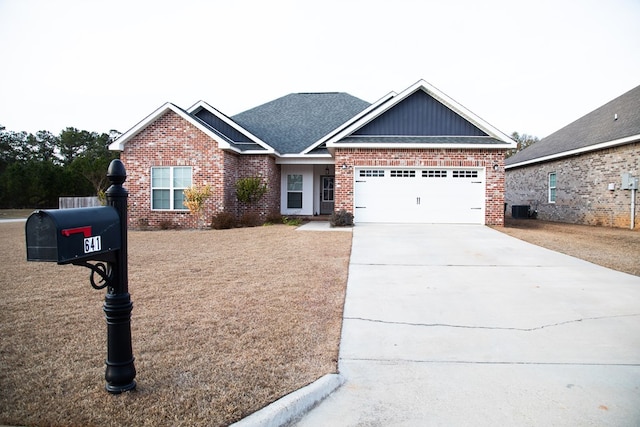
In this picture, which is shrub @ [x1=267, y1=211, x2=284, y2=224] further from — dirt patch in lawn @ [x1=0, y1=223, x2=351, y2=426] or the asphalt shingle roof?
dirt patch in lawn @ [x1=0, y1=223, x2=351, y2=426]

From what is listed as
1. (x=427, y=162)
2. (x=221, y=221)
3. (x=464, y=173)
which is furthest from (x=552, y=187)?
(x=221, y=221)

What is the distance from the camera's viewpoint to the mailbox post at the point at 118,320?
3.38 meters

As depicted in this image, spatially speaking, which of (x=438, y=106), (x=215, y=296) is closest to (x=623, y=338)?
(x=215, y=296)

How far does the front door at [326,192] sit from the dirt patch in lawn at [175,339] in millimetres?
13716

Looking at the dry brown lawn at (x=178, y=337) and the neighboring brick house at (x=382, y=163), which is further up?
the neighboring brick house at (x=382, y=163)

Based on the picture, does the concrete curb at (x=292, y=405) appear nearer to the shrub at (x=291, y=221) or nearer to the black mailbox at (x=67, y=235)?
the black mailbox at (x=67, y=235)

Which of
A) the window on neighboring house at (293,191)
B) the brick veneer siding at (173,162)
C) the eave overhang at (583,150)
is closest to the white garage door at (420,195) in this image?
the window on neighboring house at (293,191)

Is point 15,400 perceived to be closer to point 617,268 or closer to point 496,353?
point 496,353

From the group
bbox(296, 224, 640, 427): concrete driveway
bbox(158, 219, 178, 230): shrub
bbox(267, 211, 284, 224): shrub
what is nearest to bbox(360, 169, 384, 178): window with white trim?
bbox(267, 211, 284, 224): shrub

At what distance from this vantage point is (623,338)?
507 cm

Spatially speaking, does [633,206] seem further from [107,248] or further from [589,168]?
[107,248]

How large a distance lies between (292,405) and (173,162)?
15.4 metres

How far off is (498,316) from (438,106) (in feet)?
41.8

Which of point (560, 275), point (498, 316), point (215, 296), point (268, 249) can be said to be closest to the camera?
point (498, 316)
